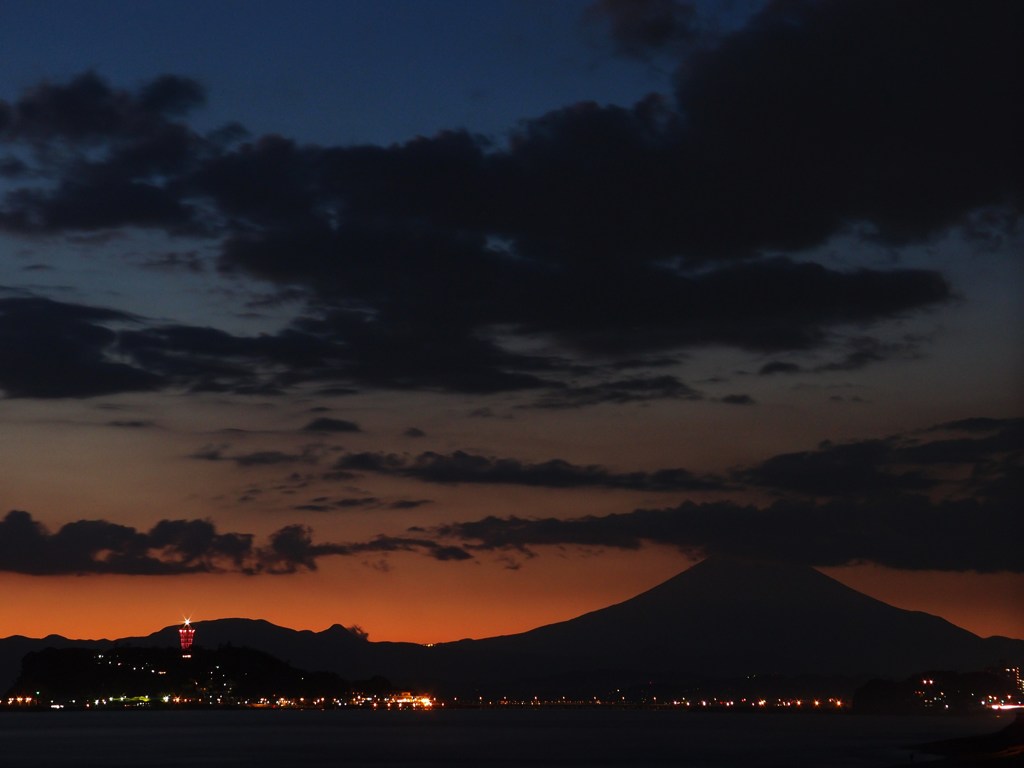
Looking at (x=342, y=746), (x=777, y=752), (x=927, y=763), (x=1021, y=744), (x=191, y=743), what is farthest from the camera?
(x=191, y=743)

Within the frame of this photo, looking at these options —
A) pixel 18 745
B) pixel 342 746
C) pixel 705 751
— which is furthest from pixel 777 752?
pixel 18 745

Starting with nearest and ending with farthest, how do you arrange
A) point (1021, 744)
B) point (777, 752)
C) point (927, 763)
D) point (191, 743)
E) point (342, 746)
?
1. point (927, 763)
2. point (1021, 744)
3. point (777, 752)
4. point (342, 746)
5. point (191, 743)

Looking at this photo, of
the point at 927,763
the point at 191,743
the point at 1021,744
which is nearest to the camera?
the point at 927,763

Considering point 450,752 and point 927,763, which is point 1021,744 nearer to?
point 927,763

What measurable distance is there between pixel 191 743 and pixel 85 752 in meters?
31.1

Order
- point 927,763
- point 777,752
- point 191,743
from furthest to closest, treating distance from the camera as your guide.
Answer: point 191,743 < point 777,752 < point 927,763

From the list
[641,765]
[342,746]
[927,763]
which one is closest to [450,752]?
[342,746]

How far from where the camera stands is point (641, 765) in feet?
456

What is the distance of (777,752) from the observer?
166750 mm

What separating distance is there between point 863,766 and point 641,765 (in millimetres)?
22860

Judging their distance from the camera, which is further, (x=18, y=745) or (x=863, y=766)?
(x=18, y=745)

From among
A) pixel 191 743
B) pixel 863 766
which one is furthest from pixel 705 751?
pixel 191 743

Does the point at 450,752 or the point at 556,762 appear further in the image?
the point at 450,752

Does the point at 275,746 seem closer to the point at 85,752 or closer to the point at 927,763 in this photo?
the point at 85,752
